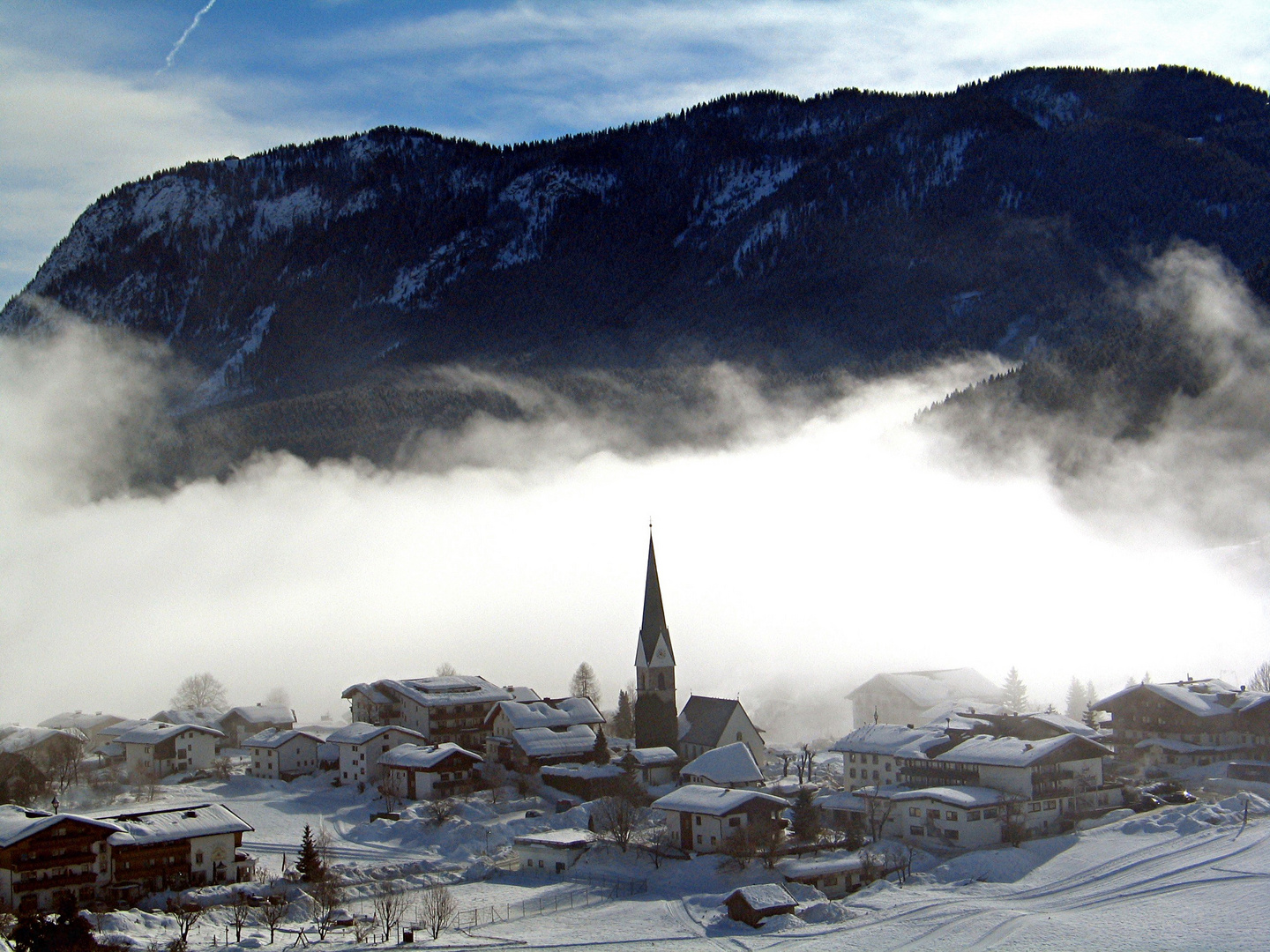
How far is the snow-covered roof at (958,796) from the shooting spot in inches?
2653

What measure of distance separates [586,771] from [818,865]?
2517cm

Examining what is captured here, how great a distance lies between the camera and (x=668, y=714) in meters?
91.1

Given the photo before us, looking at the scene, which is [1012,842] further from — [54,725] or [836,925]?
[54,725]

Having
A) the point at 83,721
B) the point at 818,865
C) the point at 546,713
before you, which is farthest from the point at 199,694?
the point at 818,865

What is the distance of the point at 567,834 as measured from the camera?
69.2 metres

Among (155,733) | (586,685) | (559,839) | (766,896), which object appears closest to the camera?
(766,896)

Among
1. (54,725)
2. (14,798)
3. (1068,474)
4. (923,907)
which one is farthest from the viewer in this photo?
(1068,474)

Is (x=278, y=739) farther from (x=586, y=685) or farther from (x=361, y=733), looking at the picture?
(x=586, y=685)

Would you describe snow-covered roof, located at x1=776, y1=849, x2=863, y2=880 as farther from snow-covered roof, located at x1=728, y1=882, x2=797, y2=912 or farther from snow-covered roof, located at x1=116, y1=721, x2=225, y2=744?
snow-covered roof, located at x1=116, y1=721, x2=225, y2=744

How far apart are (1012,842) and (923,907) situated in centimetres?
1317

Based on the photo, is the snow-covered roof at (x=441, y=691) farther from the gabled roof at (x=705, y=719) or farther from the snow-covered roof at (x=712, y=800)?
the snow-covered roof at (x=712, y=800)

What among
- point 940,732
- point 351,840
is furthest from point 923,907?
point 351,840

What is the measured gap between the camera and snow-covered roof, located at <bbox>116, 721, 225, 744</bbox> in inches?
3710

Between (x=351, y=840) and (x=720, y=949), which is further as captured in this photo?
(x=351, y=840)
